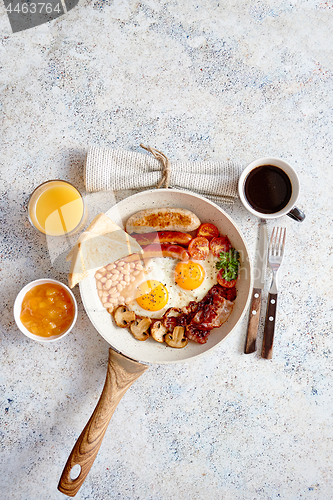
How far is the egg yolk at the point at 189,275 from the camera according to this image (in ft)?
6.26

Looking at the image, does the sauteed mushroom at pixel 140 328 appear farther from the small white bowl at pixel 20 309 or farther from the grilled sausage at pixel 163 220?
the grilled sausage at pixel 163 220

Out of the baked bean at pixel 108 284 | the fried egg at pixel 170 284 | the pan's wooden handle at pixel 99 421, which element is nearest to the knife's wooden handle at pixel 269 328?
the fried egg at pixel 170 284

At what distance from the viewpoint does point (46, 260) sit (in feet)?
6.61

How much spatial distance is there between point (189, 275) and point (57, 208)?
79 cm

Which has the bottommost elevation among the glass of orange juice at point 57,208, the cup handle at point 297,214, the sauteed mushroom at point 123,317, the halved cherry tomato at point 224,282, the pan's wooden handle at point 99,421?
the pan's wooden handle at point 99,421

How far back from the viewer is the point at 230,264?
1.89 metres

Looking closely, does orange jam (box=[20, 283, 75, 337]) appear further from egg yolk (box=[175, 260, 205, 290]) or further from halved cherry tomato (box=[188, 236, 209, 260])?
halved cherry tomato (box=[188, 236, 209, 260])

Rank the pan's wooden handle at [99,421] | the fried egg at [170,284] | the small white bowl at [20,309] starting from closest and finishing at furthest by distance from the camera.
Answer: the pan's wooden handle at [99,421], the small white bowl at [20,309], the fried egg at [170,284]

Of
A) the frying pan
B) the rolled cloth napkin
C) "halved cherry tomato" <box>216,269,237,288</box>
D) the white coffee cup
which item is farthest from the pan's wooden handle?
the white coffee cup

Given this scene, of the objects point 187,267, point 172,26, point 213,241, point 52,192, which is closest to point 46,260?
point 52,192

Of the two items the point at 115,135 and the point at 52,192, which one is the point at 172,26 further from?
the point at 52,192

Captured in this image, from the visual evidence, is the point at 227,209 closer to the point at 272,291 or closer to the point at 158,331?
the point at 272,291

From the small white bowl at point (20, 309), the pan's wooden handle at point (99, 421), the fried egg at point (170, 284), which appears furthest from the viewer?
the fried egg at point (170, 284)

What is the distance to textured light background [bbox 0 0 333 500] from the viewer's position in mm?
2012
